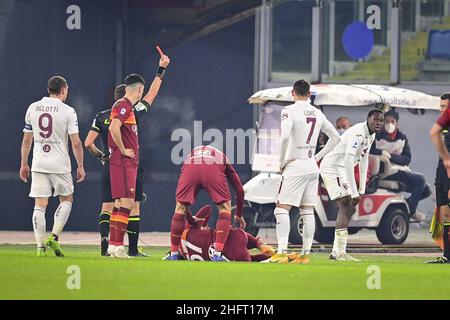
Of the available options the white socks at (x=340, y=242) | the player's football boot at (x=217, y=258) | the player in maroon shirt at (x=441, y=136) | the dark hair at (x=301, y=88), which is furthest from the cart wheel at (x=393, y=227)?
the player in maroon shirt at (x=441, y=136)

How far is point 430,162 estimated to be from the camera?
2711cm

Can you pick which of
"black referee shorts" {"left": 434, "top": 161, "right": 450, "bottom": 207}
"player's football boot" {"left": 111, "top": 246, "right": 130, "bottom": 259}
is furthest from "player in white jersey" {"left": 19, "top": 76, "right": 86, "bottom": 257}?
"black referee shorts" {"left": 434, "top": 161, "right": 450, "bottom": 207}

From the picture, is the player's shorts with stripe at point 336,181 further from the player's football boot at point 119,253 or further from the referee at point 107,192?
the player's football boot at point 119,253

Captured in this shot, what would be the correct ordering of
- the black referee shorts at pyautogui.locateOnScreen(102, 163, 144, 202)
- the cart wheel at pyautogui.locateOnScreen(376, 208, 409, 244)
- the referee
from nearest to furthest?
the referee
the black referee shorts at pyautogui.locateOnScreen(102, 163, 144, 202)
the cart wheel at pyautogui.locateOnScreen(376, 208, 409, 244)

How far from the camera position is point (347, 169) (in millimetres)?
18750

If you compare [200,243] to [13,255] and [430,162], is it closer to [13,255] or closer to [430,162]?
[13,255]

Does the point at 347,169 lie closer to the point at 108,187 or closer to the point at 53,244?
the point at 108,187

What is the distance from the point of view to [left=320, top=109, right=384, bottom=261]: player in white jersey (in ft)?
61.2

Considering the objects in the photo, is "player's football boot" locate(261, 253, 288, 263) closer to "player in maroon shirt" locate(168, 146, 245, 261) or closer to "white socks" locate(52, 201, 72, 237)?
"player in maroon shirt" locate(168, 146, 245, 261)

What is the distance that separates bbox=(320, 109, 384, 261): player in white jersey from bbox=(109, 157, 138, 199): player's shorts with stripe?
3.10 meters

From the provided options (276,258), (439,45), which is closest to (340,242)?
(276,258)

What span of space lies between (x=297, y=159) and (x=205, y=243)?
59.0 inches

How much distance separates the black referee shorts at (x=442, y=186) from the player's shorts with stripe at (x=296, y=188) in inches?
84.1

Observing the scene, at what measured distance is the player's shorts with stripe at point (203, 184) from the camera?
1683cm
